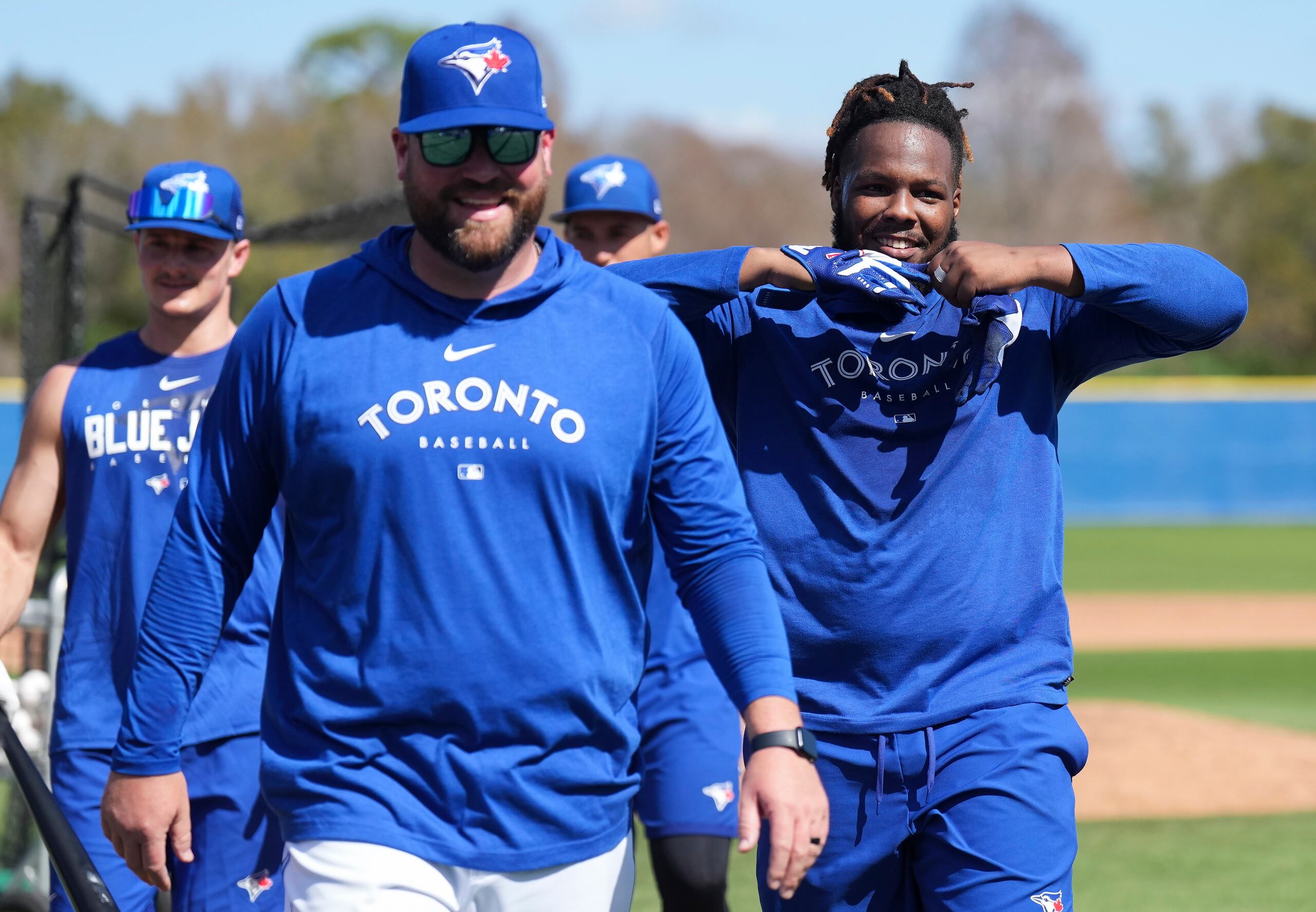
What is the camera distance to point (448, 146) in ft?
9.41

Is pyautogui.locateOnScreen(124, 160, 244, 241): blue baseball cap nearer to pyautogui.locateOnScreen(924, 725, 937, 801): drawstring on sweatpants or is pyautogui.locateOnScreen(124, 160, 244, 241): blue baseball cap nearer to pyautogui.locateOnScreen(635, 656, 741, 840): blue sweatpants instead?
pyautogui.locateOnScreen(635, 656, 741, 840): blue sweatpants

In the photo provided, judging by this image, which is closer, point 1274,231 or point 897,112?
point 897,112

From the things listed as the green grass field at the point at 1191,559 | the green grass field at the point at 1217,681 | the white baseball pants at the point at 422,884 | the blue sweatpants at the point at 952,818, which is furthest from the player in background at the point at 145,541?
the green grass field at the point at 1191,559

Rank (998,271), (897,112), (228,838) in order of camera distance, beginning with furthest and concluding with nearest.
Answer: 1. (228,838)
2. (897,112)
3. (998,271)

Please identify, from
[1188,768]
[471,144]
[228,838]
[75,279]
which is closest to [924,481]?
[471,144]

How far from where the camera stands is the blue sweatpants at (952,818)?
3232 millimetres

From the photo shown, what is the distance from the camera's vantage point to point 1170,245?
142 inches

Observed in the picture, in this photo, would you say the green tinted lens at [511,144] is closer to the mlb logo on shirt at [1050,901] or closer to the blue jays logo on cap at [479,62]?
the blue jays logo on cap at [479,62]

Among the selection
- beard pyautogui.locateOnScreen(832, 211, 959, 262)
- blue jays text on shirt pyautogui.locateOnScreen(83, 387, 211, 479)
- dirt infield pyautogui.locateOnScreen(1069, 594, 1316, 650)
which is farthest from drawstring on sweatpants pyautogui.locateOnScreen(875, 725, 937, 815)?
dirt infield pyautogui.locateOnScreen(1069, 594, 1316, 650)

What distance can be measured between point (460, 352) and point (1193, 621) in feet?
51.3

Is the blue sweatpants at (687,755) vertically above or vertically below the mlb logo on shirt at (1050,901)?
below

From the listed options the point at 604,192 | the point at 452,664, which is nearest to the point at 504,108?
the point at 452,664

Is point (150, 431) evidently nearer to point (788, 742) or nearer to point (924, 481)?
point (924, 481)

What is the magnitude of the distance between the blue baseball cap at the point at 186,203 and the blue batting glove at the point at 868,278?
2091 mm
